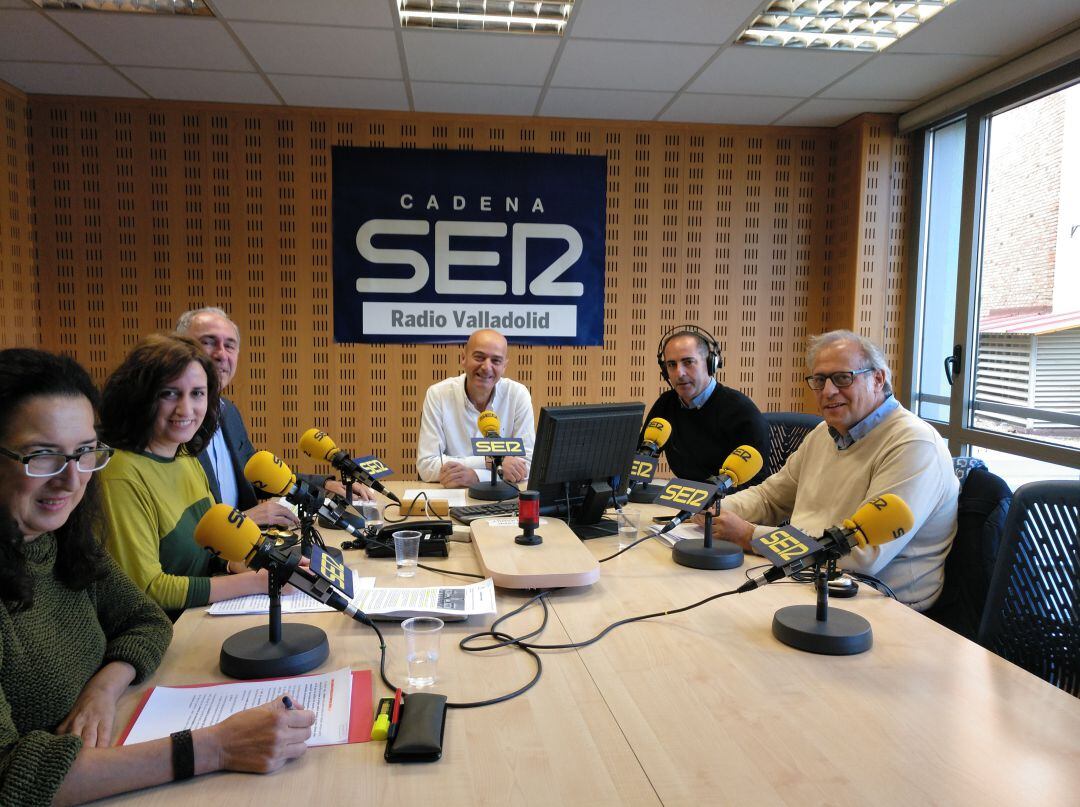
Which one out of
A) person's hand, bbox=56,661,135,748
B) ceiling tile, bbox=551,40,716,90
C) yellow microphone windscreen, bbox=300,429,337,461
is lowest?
person's hand, bbox=56,661,135,748

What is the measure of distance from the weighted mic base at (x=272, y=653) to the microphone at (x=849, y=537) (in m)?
0.92

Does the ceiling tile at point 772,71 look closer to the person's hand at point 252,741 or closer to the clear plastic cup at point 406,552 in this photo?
the clear plastic cup at point 406,552

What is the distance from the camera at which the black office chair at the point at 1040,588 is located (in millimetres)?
1625

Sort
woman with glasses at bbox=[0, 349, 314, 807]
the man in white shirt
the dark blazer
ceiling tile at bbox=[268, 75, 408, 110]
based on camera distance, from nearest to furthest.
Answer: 1. woman with glasses at bbox=[0, 349, 314, 807]
2. the dark blazer
3. the man in white shirt
4. ceiling tile at bbox=[268, 75, 408, 110]

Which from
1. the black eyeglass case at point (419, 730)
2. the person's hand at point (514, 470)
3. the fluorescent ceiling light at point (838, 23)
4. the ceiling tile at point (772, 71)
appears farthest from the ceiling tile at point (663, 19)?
the black eyeglass case at point (419, 730)

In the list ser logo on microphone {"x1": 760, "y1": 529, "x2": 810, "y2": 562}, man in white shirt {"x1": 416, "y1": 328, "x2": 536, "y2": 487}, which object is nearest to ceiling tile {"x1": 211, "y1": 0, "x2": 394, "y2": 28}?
man in white shirt {"x1": 416, "y1": 328, "x2": 536, "y2": 487}

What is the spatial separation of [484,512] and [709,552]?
790 mm

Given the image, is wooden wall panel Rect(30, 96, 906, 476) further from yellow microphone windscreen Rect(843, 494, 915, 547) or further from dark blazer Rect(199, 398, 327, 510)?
yellow microphone windscreen Rect(843, 494, 915, 547)

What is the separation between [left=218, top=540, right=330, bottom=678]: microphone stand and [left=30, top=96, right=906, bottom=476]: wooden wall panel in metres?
3.29

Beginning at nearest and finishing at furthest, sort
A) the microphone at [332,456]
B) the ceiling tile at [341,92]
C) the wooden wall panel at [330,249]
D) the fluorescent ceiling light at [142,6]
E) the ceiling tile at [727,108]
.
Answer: the microphone at [332,456], the fluorescent ceiling light at [142,6], the ceiling tile at [341,92], the ceiling tile at [727,108], the wooden wall panel at [330,249]

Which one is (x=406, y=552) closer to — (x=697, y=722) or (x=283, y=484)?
(x=283, y=484)

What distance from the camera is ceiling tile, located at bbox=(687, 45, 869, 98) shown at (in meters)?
3.56

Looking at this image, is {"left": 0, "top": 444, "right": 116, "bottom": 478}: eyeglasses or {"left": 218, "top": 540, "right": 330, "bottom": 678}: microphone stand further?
{"left": 218, "top": 540, "right": 330, "bottom": 678}: microphone stand

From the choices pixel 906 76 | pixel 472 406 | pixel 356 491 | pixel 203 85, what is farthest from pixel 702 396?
pixel 203 85
